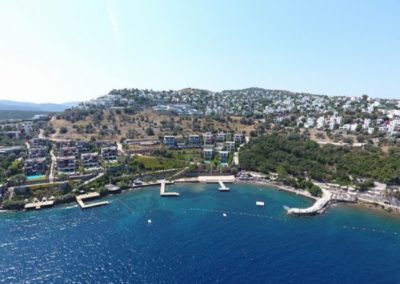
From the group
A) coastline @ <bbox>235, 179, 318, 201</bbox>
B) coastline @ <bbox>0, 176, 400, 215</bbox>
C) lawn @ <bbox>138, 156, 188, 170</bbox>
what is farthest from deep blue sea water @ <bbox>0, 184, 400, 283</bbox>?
lawn @ <bbox>138, 156, 188, 170</bbox>

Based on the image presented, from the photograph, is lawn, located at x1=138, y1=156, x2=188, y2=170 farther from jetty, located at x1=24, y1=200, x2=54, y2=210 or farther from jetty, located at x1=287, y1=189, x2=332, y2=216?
jetty, located at x1=287, y1=189, x2=332, y2=216

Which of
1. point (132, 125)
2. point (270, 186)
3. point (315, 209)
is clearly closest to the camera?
point (315, 209)

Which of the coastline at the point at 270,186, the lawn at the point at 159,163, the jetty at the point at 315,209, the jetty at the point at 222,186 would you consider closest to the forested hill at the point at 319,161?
the coastline at the point at 270,186

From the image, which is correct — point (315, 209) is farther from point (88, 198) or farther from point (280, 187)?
point (88, 198)

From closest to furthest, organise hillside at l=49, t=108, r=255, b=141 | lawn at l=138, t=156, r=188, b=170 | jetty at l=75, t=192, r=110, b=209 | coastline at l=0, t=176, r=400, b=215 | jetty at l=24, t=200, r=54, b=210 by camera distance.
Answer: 1. jetty at l=24, t=200, r=54, b=210
2. jetty at l=75, t=192, r=110, b=209
3. coastline at l=0, t=176, r=400, b=215
4. lawn at l=138, t=156, r=188, b=170
5. hillside at l=49, t=108, r=255, b=141

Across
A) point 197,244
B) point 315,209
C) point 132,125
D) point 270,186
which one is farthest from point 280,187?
point 132,125

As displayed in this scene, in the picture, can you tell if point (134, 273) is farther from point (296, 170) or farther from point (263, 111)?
point (263, 111)

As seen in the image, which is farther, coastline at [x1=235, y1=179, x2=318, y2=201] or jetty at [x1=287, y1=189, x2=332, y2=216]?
coastline at [x1=235, y1=179, x2=318, y2=201]
